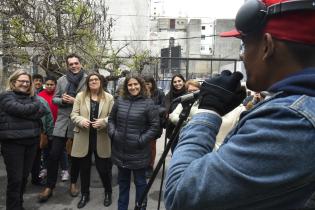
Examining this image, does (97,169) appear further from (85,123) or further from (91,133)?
(85,123)

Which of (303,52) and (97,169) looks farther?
(97,169)

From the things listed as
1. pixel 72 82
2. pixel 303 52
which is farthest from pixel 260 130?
pixel 72 82

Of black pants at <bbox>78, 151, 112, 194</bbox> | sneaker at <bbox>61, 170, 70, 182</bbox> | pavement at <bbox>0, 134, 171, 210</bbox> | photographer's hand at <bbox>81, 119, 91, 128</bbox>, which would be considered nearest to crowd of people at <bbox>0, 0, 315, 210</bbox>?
photographer's hand at <bbox>81, 119, 91, 128</bbox>

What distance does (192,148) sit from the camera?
113 centimetres

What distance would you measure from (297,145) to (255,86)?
1.00 feet

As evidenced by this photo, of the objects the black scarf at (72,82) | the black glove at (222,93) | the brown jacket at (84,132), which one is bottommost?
the brown jacket at (84,132)

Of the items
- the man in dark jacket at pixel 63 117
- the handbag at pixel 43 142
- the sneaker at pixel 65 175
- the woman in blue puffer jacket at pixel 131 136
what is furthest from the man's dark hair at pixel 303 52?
the sneaker at pixel 65 175

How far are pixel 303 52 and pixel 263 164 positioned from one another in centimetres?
34

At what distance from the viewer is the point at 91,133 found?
5035 mm

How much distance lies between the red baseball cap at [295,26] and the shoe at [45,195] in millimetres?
4719

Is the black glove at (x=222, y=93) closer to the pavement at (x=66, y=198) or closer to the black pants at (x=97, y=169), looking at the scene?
the black pants at (x=97, y=169)

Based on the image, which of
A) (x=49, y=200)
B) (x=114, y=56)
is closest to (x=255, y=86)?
(x=49, y=200)

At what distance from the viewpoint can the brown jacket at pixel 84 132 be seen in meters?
4.96

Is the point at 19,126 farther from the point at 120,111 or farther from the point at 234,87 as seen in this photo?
the point at 234,87
